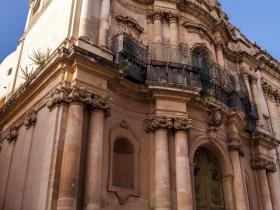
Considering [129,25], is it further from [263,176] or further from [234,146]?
[263,176]

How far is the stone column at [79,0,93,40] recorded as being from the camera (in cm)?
1102

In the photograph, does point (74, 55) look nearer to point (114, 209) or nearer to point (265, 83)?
point (114, 209)

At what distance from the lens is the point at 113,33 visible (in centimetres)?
1271

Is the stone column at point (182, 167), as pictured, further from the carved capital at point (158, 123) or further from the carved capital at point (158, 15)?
the carved capital at point (158, 15)

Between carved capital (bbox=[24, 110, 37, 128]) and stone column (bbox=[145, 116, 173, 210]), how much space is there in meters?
3.55

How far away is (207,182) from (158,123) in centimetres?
299

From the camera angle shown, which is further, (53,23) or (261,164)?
(261,164)

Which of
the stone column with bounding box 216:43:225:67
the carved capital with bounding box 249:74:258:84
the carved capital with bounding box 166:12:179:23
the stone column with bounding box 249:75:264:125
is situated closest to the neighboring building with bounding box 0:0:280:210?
the carved capital with bounding box 166:12:179:23

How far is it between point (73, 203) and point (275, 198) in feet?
31.3

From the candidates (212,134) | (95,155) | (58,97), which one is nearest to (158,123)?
(212,134)

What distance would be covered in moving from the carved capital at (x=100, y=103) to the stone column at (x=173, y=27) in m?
4.69

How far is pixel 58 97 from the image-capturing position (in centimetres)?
957

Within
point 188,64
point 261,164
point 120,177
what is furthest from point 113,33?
point 261,164

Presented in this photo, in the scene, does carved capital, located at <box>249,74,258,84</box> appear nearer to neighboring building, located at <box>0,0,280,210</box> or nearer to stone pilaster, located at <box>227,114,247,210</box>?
neighboring building, located at <box>0,0,280,210</box>
